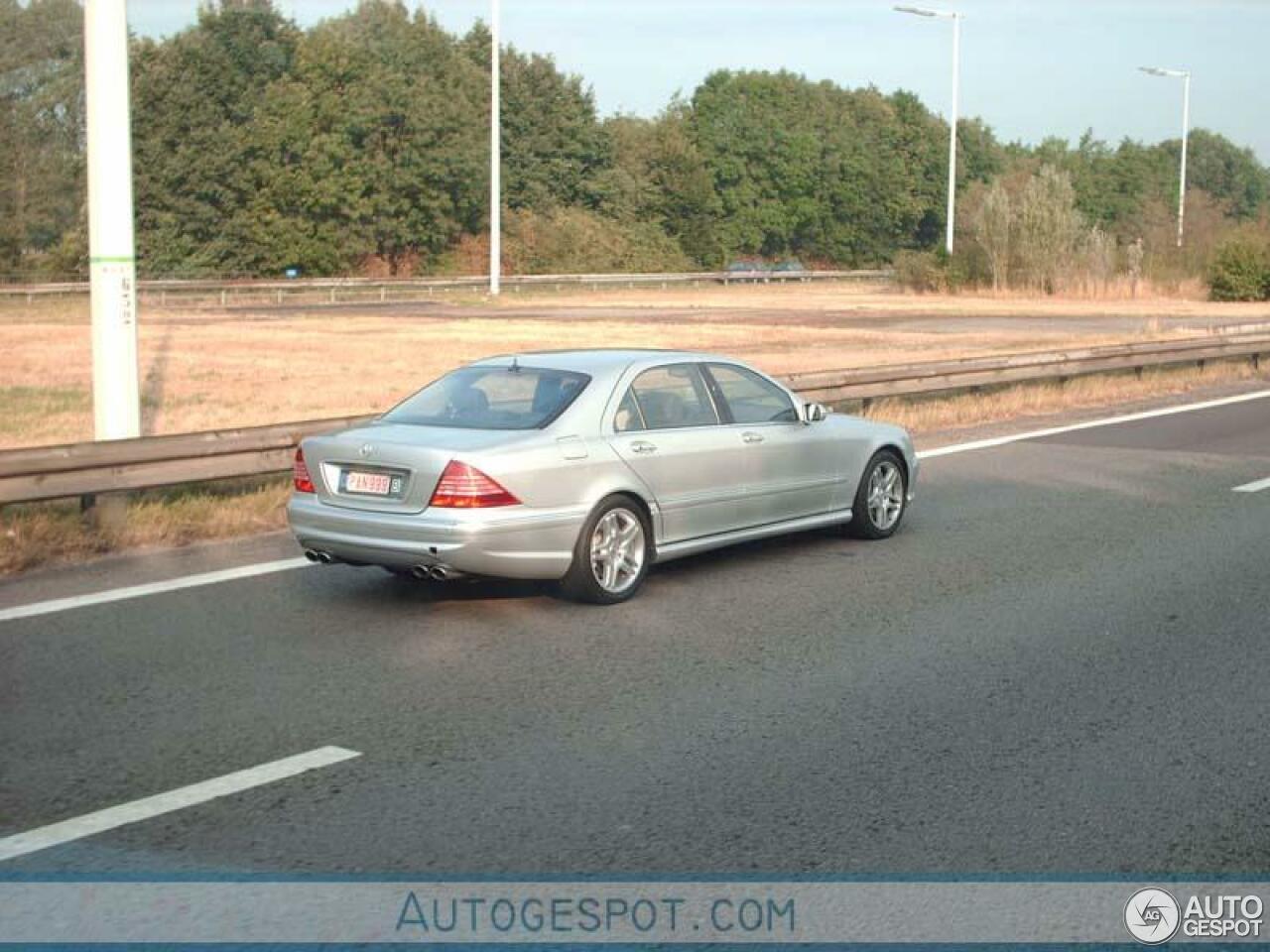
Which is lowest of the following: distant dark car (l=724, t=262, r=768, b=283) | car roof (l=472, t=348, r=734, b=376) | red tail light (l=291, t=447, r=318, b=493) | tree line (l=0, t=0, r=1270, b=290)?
red tail light (l=291, t=447, r=318, b=493)

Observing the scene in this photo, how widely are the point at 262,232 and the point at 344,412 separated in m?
66.8

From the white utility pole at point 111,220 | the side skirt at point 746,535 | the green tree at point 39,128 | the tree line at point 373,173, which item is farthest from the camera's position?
the green tree at point 39,128

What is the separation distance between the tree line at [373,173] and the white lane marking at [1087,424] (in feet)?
136

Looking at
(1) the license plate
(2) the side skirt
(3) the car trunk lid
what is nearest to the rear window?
(3) the car trunk lid

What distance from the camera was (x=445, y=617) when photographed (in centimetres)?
859

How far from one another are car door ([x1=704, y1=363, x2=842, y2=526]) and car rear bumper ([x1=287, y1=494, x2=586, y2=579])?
62.5 inches

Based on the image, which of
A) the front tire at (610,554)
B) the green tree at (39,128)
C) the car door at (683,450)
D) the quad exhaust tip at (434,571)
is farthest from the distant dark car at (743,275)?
the quad exhaust tip at (434,571)

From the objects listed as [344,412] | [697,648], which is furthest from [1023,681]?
[344,412]

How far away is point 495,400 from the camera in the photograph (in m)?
9.16

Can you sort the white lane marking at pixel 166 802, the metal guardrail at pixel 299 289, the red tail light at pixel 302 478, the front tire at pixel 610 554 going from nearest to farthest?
the white lane marking at pixel 166 802
the front tire at pixel 610 554
the red tail light at pixel 302 478
the metal guardrail at pixel 299 289

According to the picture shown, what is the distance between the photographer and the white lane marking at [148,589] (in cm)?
864

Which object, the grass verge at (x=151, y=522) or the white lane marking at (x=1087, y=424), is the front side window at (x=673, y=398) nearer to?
the grass verge at (x=151, y=522)

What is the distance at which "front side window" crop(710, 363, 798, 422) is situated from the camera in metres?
10.1

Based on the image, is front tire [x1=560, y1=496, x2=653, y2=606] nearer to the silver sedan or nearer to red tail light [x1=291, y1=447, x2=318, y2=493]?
the silver sedan
